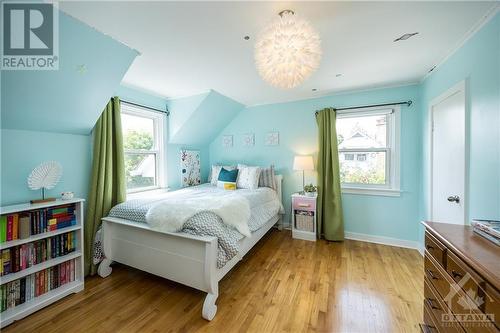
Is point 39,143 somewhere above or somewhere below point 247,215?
above

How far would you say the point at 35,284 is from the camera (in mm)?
1687

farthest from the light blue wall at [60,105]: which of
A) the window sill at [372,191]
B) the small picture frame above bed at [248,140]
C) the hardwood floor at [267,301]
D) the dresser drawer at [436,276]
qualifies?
the window sill at [372,191]

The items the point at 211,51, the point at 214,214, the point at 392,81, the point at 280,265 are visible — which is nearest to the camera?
the point at 214,214

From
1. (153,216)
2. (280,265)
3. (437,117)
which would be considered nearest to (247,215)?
(280,265)

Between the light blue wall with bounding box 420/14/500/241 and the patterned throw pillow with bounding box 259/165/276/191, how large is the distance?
229cm

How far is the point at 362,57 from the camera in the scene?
2057mm

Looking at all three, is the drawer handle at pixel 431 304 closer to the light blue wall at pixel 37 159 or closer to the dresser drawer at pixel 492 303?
the dresser drawer at pixel 492 303

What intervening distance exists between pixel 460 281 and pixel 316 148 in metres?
2.57

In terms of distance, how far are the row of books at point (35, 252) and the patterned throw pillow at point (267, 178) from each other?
98.5 inches

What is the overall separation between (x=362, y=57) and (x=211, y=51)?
5.18 ft

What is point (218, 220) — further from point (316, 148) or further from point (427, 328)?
point (316, 148)

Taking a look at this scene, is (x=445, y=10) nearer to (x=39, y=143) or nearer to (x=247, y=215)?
(x=247, y=215)

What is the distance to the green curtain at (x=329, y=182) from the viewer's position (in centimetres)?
297

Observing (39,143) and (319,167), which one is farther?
(319,167)
